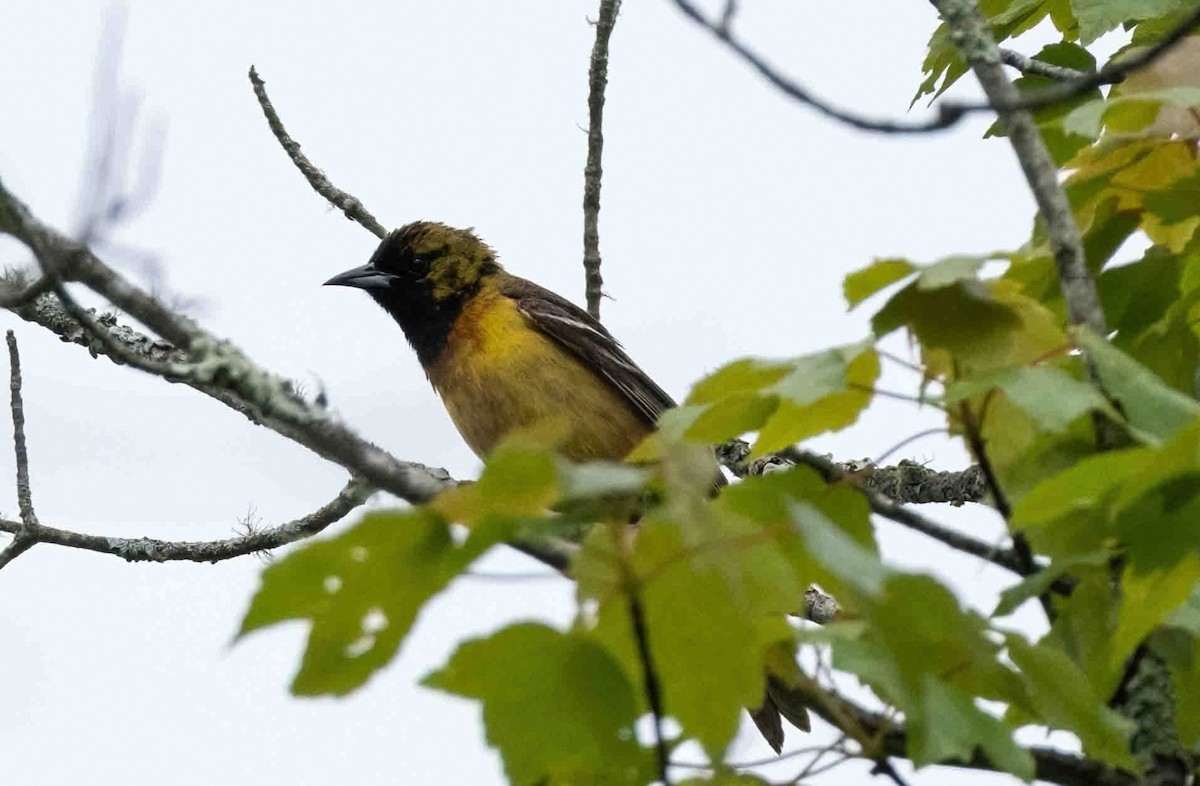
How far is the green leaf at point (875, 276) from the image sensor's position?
5.59 feet

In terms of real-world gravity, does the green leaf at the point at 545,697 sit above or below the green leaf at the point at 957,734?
above

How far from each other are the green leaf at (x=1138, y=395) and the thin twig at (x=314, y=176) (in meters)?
3.99

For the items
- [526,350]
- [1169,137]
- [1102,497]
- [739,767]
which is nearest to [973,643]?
[1102,497]

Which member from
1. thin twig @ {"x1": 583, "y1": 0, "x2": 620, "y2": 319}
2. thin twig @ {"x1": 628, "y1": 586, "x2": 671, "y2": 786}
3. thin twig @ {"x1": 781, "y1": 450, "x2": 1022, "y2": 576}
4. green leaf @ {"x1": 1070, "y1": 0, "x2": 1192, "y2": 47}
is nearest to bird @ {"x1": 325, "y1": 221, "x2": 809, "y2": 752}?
thin twig @ {"x1": 583, "y1": 0, "x2": 620, "y2": 319}

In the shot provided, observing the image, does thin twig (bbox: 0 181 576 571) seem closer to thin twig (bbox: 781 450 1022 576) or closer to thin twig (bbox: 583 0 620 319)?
thin twig (bbox: 781 450 1022 576)

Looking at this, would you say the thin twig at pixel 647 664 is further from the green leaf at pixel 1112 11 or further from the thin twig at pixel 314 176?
the thin twig at pixel 314 176

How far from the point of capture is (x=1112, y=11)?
294 centimetres

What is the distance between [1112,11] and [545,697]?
205 centimetres

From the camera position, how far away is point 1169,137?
2201 millimetres

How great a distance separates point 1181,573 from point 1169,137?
859mm

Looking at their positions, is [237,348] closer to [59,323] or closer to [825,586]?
[825,586]

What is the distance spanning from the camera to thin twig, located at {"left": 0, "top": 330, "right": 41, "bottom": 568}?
4121mm

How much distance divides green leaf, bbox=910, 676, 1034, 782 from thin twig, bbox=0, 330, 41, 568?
3.11m

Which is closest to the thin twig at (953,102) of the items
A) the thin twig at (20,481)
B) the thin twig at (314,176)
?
the thin twig at (20,481)
